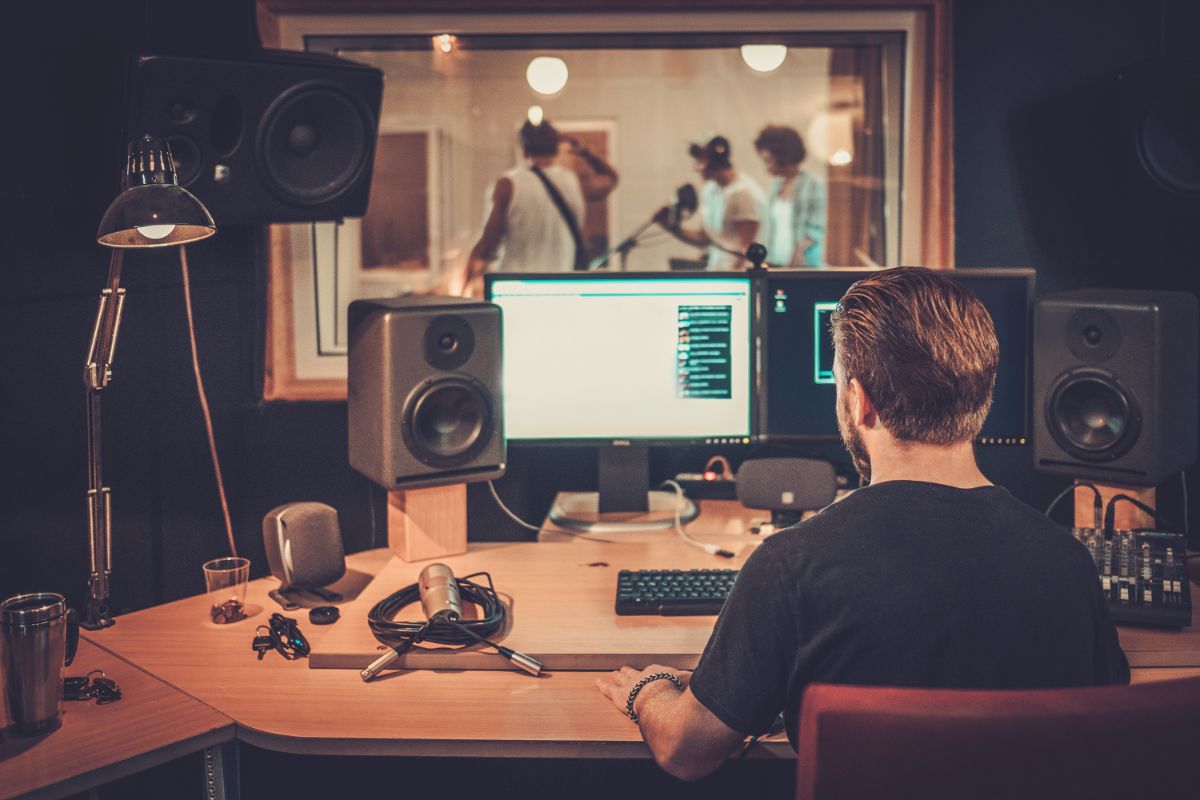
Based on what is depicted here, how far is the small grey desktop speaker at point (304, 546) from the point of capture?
2064 millimetres

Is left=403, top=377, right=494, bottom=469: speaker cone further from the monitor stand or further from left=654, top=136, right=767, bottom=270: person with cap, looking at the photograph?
left=654, top=136, right=767, bottom=270: person with cap

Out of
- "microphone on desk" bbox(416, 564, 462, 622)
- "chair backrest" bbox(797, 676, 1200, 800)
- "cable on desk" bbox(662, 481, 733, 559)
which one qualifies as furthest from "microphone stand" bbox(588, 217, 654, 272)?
"chair backrest" bbox(797, 676, 1200, 800)

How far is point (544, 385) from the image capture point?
2.42 metres

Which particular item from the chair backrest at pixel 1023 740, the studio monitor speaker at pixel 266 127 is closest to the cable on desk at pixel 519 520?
the studio monitor speaker at pixel 266 127

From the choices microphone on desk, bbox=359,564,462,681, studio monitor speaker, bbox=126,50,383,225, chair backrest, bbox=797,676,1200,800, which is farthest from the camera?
studio monitor speaker, bbox=126,50,383,225

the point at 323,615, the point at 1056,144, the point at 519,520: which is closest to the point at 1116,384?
the point at 1056,144

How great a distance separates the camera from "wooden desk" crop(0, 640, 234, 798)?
55.8 inches

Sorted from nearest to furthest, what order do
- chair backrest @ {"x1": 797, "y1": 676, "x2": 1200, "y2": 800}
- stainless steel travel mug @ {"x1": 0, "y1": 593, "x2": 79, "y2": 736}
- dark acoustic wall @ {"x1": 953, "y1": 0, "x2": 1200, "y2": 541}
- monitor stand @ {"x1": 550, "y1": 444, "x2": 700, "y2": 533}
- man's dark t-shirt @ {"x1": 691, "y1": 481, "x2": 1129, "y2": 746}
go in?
chair backrest @ {"x1": 797, "y1": 676, "x2": 1200, "y2": 800} < man's dark t-shirt @ {"x1": 691, "y1": 481, "x2": 1129, "y2": 746} < stainless steel travel mug @ {"x1": 0, "y1": 593, "x2": 79, "y2": 736} < monitor stand @ {"x1": 550, "y1": 444, "x2": 700, "y2": 533} < dark acoustic wall @ {"x1": 953, "y1": 0, "x2": 1200, "y2": 541}

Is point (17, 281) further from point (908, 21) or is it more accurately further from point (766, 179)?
point (908, 21)

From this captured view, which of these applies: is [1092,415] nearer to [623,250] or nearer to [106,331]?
[623,250]

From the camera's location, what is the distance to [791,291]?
7.90 feet

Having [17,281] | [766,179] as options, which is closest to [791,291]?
[766,179]

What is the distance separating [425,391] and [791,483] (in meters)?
0.73

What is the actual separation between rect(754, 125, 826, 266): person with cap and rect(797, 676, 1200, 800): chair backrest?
1.88 metres
